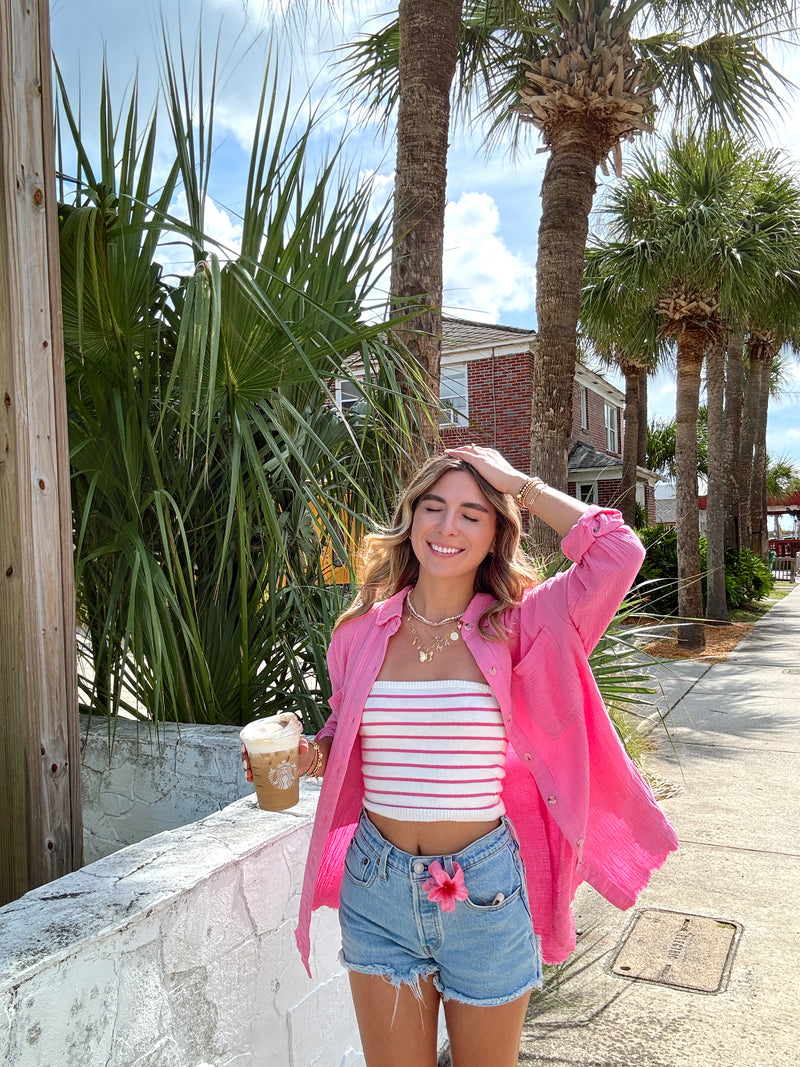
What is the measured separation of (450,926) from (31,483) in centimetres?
155

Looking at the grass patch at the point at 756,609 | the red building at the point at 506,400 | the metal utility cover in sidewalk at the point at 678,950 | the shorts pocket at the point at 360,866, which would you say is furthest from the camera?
the red building at the point at 506,400

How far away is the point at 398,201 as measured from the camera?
17.0 ft

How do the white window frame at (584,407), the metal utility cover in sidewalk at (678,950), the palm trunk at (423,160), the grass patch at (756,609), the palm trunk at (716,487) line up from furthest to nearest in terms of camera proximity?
the white window frame at (584,407) < the grass patch at (756,609) < the palm trunk at (716,487) < the palm trunk at (423,160) < the metal utility cover in sidewalk at (678,950)

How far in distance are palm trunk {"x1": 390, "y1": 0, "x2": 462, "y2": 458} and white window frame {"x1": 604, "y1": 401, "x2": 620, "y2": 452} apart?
2280 centimetres

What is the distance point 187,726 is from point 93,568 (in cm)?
74

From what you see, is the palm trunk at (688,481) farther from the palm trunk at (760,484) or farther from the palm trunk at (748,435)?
the palm trunk at (760,484)

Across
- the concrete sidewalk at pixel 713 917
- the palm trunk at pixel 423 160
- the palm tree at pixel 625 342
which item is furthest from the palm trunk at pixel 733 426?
the palm trunk at pixel 423 160

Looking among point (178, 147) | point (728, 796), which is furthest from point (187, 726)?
point (728, 796)

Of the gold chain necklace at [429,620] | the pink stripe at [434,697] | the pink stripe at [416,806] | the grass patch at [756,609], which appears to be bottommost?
the grass patch at [756,609]

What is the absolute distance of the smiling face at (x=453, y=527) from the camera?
211 centimetres

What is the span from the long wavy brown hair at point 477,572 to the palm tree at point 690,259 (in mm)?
11111

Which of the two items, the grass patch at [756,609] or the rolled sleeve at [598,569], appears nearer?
the rolled sleeve at [598,569]

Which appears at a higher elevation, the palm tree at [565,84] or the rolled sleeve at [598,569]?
the palm tree at [565,84]

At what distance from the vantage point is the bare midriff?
1944mm
